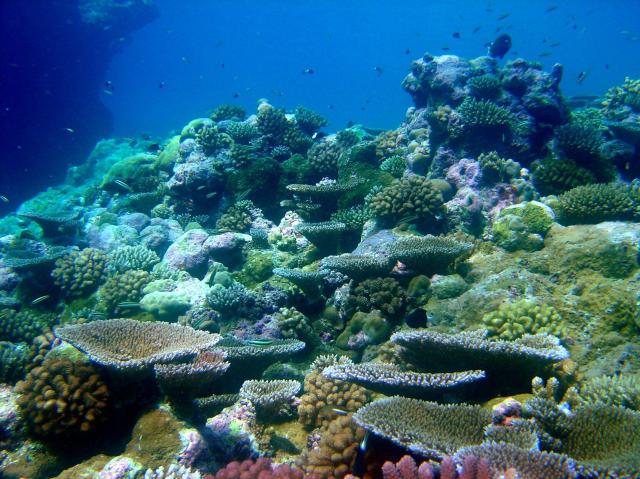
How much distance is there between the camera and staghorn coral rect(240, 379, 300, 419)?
15.0ft

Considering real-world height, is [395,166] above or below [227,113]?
below

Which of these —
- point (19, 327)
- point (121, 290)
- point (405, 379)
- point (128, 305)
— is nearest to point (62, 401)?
point (405, 379)

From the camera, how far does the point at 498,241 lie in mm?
6730

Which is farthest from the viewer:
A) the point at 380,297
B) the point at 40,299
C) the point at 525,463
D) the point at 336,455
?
the point at 40,299

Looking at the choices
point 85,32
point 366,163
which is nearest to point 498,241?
point 366,163

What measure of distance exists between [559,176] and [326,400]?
758 cm

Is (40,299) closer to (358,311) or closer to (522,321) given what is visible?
(358,311)

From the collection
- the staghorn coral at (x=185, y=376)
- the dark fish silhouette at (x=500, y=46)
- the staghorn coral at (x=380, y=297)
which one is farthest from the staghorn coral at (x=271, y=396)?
the dark fish silhouette at (x=500, y=46)

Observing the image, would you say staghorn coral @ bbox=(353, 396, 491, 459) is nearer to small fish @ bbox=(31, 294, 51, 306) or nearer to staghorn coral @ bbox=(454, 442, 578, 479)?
staghorn coral @ bbox=(454, 442, 578, 479)

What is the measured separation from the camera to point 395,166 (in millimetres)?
10922

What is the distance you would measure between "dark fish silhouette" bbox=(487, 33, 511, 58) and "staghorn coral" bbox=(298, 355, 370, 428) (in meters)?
14.9

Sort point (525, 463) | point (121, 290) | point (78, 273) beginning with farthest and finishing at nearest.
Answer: point (78, 273)
point (121, 290)
point (525, 463)

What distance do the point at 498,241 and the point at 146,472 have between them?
6269 mm

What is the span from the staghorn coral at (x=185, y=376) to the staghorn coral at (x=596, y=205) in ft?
22.1
